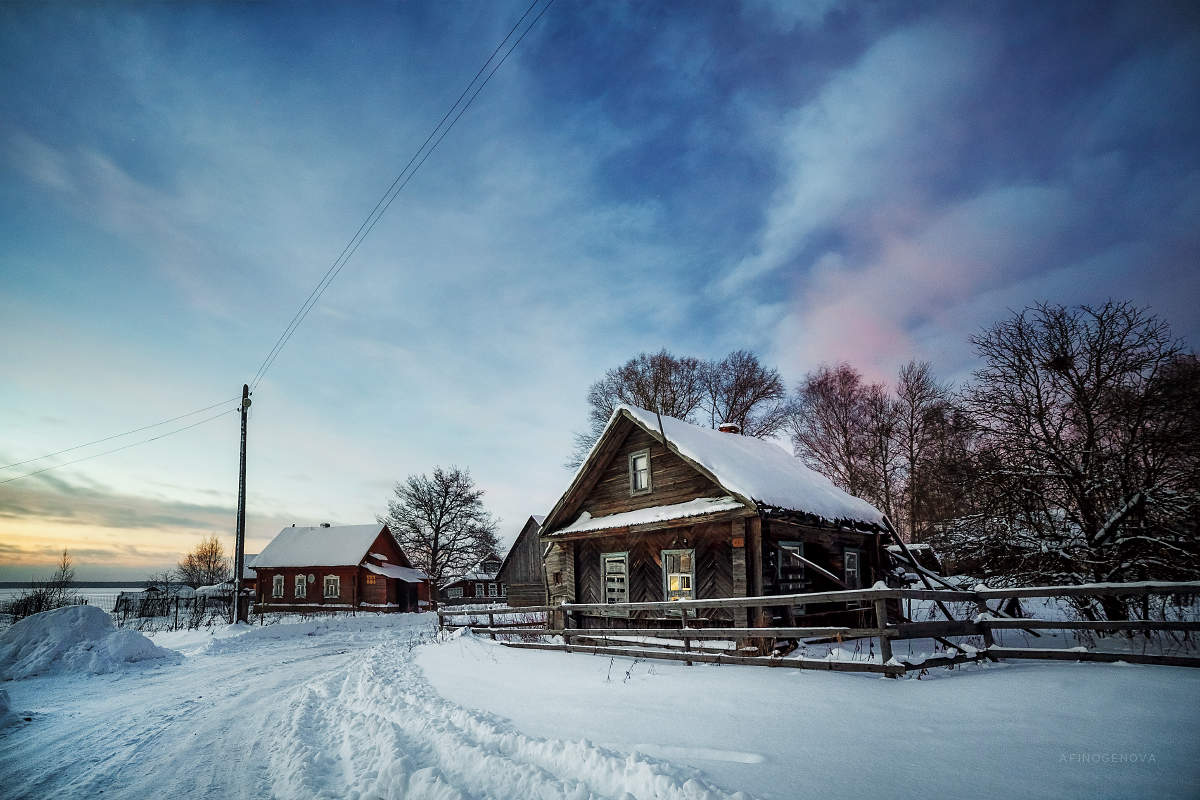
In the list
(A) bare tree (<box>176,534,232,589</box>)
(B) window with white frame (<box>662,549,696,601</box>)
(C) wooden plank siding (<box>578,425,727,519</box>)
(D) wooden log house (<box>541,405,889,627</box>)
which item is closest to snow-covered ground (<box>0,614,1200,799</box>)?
(D) wooden log house (<box>541,405,889,627</box>)

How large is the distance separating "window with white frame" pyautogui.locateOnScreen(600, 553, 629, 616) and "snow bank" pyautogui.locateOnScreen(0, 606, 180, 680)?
11.4m

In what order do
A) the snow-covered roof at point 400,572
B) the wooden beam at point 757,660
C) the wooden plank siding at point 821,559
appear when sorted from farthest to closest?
A: the snow-covered roof at point 400,572 → the wooden plank siding at point 821,559 → the wooden beam at point 757,660

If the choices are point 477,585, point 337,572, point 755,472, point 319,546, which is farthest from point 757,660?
point 477,585

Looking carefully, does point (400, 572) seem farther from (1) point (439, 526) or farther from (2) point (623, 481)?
(2) point (623, 481)

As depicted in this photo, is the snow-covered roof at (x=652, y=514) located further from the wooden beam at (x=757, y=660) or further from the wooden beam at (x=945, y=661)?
the wooden beam at (x=945, y=661)

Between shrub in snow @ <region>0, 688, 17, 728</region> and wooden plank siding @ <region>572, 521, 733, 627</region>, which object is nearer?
shrub in snow @ <region>0, 688, 17, 728</region>

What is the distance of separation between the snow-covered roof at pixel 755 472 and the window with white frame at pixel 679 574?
2669mm

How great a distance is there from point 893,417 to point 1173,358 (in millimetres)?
20764

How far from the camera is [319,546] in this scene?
152 feet

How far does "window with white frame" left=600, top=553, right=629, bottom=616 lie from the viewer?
17328 millimetres

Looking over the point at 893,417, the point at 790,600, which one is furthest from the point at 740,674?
the point at 893,417

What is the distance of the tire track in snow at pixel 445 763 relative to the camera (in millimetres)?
4176

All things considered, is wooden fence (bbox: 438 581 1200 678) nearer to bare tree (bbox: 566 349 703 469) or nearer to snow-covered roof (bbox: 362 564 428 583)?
bare tree (bbox: 566 349 703 469)

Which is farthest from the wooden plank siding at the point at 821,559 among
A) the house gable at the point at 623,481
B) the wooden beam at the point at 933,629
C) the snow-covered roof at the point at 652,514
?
the wooden beam at the point at 933,629
